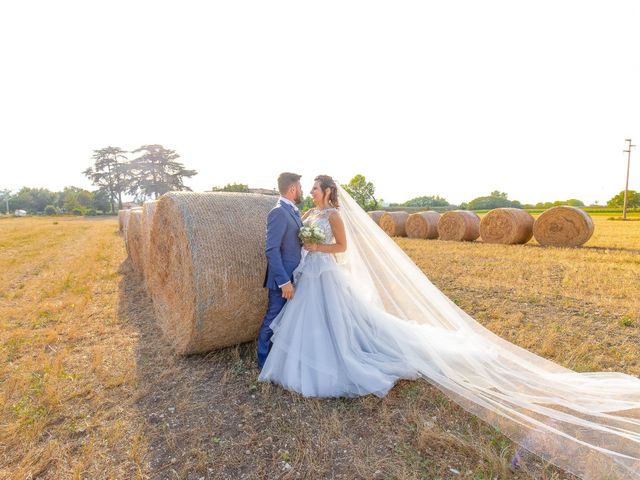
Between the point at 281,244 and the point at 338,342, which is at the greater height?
the point at 281,244

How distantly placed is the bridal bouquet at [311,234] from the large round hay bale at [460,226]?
12177 mm

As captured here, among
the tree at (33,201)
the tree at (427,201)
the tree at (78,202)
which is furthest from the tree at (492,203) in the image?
the tree at (33,201)

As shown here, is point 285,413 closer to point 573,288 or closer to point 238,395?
point 238,395

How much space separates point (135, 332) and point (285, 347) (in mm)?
2542

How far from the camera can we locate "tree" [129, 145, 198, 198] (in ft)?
177

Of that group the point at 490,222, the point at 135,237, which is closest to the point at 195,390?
the point at 135,237

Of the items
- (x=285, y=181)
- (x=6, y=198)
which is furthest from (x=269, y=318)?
(x=6, y=198)

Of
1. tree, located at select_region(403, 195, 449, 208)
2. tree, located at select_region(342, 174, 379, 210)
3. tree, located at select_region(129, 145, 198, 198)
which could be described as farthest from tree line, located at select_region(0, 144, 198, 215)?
tree, located at select_region(403, 195, 449, 208)

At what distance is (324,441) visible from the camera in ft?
8.96

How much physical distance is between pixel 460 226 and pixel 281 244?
40.5 ft

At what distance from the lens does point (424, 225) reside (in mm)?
16203

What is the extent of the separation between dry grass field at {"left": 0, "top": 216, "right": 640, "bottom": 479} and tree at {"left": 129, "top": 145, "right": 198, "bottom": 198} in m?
50.8

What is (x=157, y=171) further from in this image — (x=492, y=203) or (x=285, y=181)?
(x=285, y=181)

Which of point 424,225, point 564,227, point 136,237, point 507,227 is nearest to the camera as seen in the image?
point 136,237
